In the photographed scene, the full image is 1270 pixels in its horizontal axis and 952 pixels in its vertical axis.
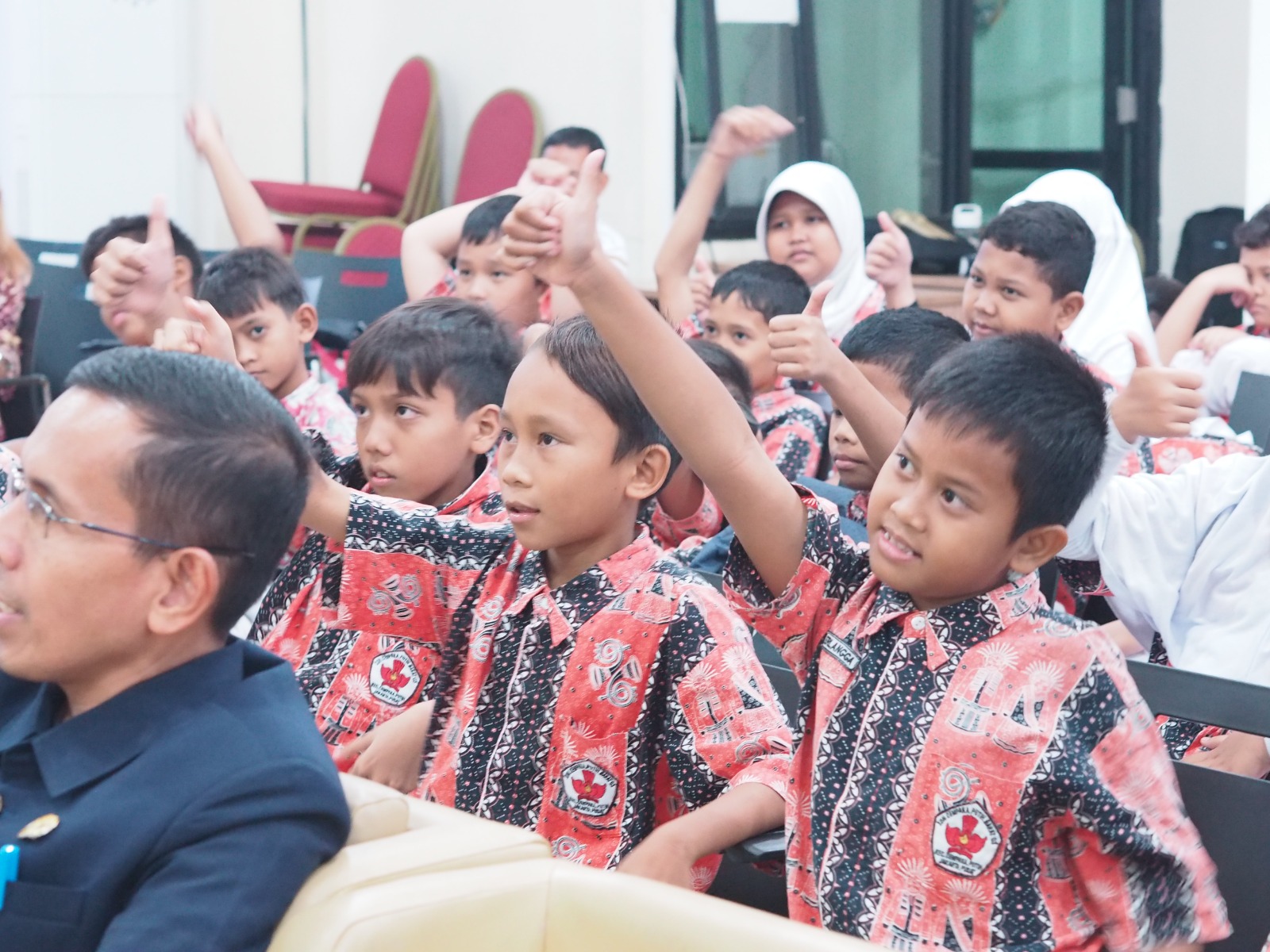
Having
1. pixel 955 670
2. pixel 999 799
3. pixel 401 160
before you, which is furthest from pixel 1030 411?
pixel 401 160

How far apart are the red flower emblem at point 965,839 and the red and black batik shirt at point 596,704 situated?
0.63 feet

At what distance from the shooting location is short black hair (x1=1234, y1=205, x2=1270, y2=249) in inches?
153

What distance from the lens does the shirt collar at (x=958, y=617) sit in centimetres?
144

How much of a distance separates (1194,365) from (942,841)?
2952mm

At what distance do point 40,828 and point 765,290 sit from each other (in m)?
2.51

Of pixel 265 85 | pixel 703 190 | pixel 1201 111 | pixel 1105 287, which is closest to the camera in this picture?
pixel 703 190

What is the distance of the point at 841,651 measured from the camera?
4.93ft

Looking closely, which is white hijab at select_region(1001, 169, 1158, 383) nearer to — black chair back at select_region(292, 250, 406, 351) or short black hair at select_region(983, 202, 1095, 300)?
short black hair at select_region(983, 202, 1095, 300)

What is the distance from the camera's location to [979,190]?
7.52 metres

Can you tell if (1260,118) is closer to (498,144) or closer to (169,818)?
(498,144)

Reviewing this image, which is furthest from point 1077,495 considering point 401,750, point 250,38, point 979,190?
point 250,38

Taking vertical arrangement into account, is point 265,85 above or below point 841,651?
above

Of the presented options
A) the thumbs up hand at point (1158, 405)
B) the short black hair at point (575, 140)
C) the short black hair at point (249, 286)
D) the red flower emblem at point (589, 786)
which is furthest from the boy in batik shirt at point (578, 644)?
the short black hair at point (575, 140)

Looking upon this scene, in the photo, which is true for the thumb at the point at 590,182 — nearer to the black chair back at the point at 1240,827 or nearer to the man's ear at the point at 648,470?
the man's ear at the point at 648,470
